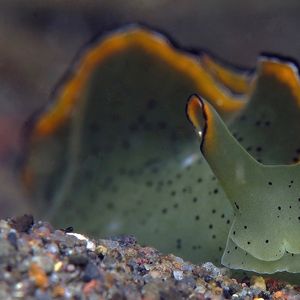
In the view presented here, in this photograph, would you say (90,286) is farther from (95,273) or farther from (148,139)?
(148,139)

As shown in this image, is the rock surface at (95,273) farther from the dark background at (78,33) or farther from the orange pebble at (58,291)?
the dark background at (78,33)

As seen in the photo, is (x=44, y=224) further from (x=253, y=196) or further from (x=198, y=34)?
(x=198, y=34)

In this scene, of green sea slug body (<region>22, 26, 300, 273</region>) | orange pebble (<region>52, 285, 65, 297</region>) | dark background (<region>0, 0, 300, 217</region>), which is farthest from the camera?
dark background (<region>0, 0, 300, 217</region>)

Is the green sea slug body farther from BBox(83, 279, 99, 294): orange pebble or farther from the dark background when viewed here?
BBox(83, 279, 99, 294): orange pebble

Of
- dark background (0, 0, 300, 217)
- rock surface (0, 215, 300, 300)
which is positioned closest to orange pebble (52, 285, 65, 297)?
rock surface (0, 215, 300, 300)

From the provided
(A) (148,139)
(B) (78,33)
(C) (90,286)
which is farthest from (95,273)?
(B) (78,33)

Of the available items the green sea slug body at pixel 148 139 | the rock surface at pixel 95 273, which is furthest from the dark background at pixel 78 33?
the rock surface at pixel 95 273
